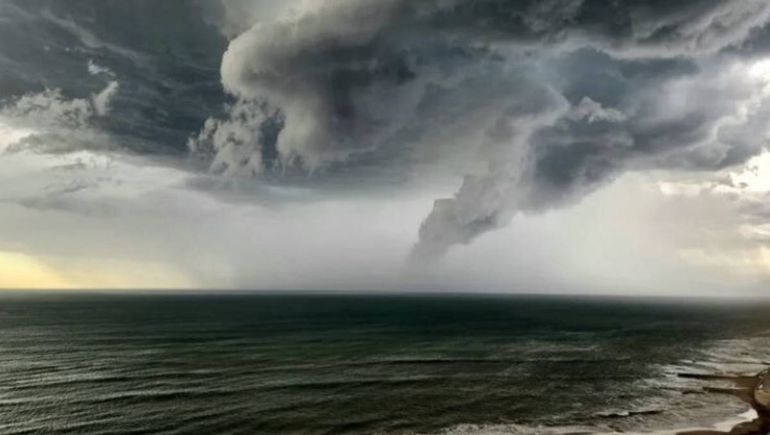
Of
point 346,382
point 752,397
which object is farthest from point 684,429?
point 346,382

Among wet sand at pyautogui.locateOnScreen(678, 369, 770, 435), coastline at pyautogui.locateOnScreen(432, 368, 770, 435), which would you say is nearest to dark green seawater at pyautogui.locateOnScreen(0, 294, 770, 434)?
coastline at pyautogui.locateOnScreen(432, 368, 770, 435)

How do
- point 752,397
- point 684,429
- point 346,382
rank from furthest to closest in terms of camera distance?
point 346,382 < point 752,397 < point 684,429

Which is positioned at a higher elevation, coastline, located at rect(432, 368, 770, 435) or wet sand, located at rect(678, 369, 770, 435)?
wet sand, located at rect(678, 369, 770, 435)

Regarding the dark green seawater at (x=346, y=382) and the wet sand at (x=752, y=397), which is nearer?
the wet sand at (x=752, y=397)

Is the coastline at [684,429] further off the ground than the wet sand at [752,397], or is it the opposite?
the wet sand at [752,397]

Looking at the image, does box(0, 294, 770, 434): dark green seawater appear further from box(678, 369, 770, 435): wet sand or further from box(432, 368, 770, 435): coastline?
box(678, 369, 770, 435): wet sand

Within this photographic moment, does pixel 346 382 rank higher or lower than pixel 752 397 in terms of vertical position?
higher

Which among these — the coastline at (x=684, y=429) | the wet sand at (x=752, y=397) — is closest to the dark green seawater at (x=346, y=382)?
the coastline at (x=684, y=429)

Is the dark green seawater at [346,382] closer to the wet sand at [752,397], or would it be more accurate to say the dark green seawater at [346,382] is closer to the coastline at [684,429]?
the coastline at [684,429]

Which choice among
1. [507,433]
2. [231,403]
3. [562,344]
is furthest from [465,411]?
[562,344]

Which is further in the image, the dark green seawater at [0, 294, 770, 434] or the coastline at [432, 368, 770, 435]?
the dark green seawater at [0, 294, 770, 434]

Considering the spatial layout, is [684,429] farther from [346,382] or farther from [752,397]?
[346,382]

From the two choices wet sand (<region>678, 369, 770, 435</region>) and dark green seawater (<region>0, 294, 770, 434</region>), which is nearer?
wet sand (<region>678, 369, 770, 435</region>)
